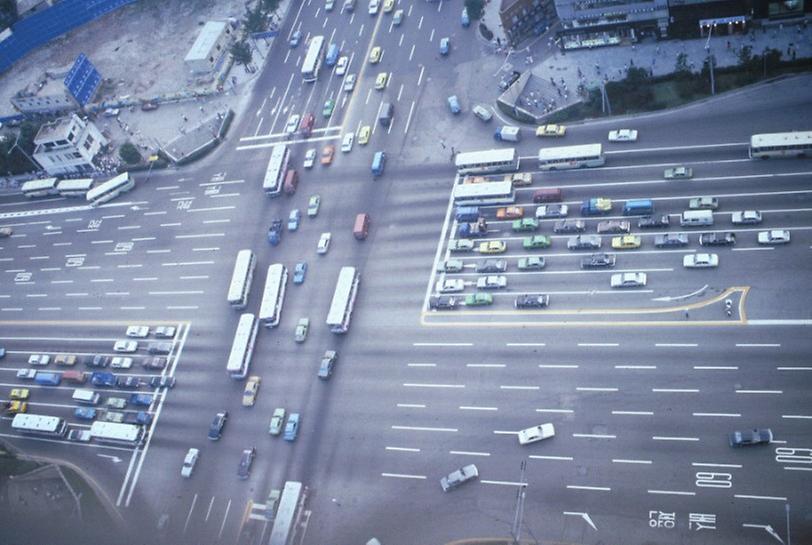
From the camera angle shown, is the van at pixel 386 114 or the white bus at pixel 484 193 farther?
the van at pixel 386 114

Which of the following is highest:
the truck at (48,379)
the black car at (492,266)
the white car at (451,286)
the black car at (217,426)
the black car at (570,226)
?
the black car at (570,226)

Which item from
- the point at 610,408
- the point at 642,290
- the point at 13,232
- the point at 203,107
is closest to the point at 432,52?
→ the point at 203,107

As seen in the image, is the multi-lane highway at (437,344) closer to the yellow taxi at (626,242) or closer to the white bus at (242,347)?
the yellow taxi at (626,242)

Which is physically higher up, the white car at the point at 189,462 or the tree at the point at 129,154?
the tree at the point at 129,154

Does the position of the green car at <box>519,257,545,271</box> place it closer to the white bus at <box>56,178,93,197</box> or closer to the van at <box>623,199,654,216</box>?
the van at <box>623,199,654,216</box>

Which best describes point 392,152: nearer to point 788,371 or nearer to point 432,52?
point 432,52

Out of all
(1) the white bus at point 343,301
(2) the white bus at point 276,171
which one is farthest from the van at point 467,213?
(2) the white bus at point 276,171
